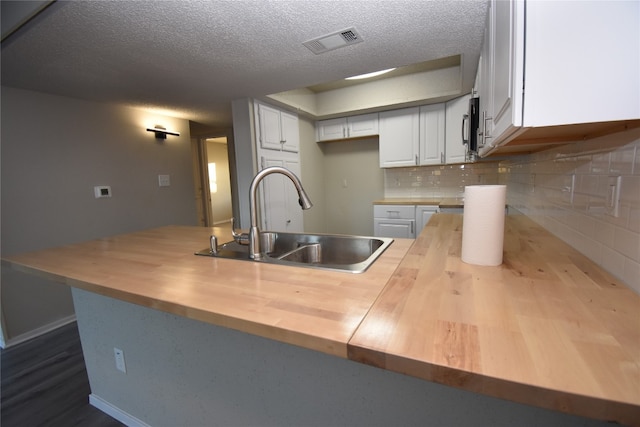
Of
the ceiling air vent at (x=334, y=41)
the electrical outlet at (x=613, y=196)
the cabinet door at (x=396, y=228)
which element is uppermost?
the ceiling air vent at (x=334, y=41)

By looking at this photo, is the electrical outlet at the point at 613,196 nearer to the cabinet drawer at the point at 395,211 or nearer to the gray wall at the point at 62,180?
the cabinet drawer at the point at 395,211

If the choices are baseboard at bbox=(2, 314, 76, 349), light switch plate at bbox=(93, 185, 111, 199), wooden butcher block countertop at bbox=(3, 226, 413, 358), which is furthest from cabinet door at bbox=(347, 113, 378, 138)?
baseboard at bbox=(2, 314, 76, 349)

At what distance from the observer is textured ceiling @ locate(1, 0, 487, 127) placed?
1394mm

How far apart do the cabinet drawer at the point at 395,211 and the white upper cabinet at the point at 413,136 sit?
0.55m

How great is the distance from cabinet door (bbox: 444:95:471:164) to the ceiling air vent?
187 centimetres

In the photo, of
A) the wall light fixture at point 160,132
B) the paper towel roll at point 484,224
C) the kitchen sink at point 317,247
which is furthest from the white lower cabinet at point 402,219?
the wall light fixture at point 160,132

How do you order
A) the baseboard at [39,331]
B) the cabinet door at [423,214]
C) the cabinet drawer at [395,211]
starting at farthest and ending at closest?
the cabinet drawer at [395,211], the cabinet door at [423,214], the baseboard at [39,331]

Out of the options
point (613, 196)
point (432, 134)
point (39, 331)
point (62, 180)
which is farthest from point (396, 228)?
point (39, 331)

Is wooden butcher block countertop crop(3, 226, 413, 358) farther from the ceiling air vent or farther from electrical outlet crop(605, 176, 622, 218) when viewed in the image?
the ceiling air vent

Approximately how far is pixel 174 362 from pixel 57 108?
2741 mm

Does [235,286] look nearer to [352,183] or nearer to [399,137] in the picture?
[399,137]

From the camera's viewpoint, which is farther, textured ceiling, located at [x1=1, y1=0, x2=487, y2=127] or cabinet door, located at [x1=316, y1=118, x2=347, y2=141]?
cabinet door, located at [x1=316, y1=118, x2=347, y2=141]

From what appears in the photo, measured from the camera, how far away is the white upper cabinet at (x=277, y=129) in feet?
9.33

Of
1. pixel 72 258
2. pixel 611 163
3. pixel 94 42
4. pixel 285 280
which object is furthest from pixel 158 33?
pixel 611 163
